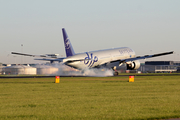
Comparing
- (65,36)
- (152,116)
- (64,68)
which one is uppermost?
(65,36)

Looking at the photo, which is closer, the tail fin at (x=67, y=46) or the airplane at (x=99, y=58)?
the airplane at (x=99, y=58)

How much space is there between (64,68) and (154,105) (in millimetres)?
54280

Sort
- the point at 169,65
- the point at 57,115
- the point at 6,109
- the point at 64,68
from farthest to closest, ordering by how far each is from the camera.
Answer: the point at 169,65, the point at 64,68, the point at 6,109, the point at 57,115

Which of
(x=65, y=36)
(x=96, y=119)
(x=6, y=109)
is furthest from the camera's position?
(x=65, y=36)

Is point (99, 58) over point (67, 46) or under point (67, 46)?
under

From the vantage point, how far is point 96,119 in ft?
44.7

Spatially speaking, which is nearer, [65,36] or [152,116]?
[152,116]

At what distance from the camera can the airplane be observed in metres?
63.0

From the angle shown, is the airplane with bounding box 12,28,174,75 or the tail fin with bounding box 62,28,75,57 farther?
the tail fin with bounding box 62,28,75,57

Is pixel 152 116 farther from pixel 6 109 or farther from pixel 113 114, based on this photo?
pixel 6 109

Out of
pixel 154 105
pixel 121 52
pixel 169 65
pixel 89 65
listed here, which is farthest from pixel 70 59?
pixel 169 65

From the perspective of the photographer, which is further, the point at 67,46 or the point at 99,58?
the point at 99,58

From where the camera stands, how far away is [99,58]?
224 feet

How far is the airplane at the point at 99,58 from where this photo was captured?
6297 cm
